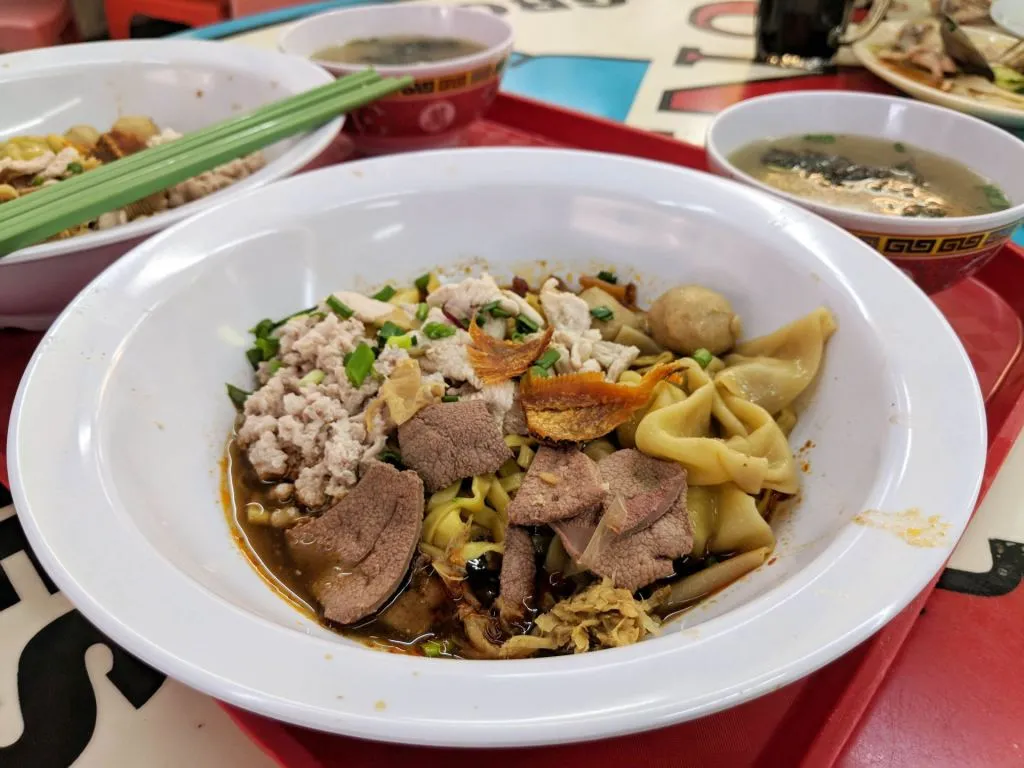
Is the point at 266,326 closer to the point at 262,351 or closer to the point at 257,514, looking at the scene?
the point at 262,351

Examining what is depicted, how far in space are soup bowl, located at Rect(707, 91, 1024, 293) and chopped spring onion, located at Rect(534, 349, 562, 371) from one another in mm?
667

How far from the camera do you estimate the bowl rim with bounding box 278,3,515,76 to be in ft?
7.02

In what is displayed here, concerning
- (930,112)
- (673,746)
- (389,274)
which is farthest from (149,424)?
(930,112)

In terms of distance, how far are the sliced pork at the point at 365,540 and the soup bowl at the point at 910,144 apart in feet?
3.62

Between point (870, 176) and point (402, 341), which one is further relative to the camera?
point (870, 176)

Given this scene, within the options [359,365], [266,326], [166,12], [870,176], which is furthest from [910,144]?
[166,12]

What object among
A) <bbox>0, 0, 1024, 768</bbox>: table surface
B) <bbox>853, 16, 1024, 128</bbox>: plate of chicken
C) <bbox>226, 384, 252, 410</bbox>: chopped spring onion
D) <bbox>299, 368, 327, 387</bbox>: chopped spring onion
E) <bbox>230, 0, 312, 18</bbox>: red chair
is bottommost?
<bbox>0, 0, 1024, 768</bbox>: table surface

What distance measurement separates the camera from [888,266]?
1.42m

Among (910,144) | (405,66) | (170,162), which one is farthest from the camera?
(405,66)

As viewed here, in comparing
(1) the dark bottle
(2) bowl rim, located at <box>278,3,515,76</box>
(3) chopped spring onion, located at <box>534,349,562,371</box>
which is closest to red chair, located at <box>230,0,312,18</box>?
(2) bowl rim, located at <box>278,3,515,76</box>

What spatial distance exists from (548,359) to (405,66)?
4.12 feet

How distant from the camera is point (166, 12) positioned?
4.57 m

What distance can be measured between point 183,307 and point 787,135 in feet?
5.60

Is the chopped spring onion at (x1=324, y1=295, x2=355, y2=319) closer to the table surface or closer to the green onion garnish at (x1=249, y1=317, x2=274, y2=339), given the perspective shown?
the green onion garnish at (x1=249, y1=317, x2=274, y2=339)
